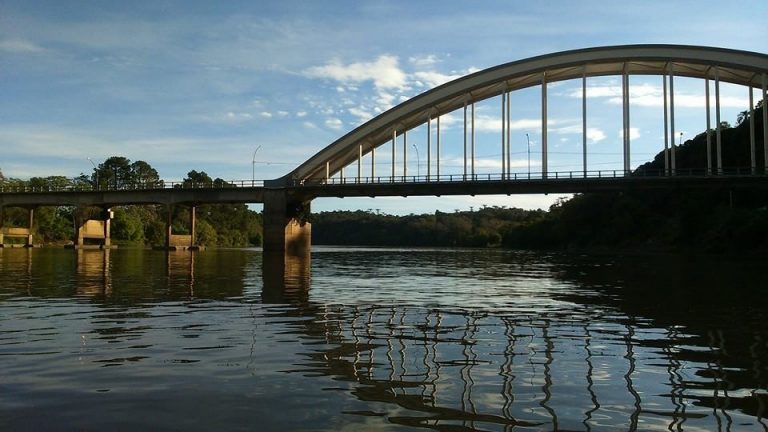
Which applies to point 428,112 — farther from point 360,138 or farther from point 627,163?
point 627,163

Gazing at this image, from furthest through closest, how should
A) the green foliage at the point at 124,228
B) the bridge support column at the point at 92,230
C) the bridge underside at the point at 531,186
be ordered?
the green foliage at the point at 124,228 → the bridge support column at the point at 92,230 → the bridge underside at the point at 531,186

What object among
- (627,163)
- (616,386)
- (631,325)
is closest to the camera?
(616,386)

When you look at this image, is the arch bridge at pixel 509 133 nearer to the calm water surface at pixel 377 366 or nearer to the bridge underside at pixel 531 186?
the bridge underside at pixel 531 186

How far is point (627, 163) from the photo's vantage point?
271ft

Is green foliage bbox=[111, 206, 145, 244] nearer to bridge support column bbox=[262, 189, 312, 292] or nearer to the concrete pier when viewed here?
the concrete pier

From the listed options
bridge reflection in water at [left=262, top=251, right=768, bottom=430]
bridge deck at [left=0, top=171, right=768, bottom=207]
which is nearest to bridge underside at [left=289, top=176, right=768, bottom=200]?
→ bridge deck at [left=0, top=171, right=768, bottom=207]

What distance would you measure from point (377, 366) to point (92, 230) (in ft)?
368

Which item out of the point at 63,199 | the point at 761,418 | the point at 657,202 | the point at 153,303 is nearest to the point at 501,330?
the point at 761,418

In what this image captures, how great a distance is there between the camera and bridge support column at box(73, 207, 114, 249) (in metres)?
104

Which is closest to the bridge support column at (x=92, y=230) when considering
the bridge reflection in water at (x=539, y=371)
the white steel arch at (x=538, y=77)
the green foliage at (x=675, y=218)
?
the white steel arch at (x=538, y=77)

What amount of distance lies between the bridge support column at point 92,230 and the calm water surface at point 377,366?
95.5 m

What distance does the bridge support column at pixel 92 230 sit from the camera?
10444 centimetres

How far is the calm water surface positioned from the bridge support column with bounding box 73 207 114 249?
313 ft

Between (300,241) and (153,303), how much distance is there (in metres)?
73.8
